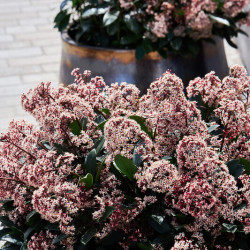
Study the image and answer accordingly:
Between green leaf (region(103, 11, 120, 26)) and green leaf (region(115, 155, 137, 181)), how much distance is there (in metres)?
1.60

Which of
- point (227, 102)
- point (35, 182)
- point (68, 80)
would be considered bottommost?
point (68, 80)

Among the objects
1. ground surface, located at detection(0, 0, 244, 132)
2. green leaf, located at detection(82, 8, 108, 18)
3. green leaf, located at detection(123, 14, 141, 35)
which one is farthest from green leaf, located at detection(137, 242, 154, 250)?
ground surface, located at detection(0, 0, 244, 132)

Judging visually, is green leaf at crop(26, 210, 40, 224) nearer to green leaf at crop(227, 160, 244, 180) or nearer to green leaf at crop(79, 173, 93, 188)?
green leaf at crop(79, 173, 93, 188)

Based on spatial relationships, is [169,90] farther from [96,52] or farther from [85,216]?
[96,52]

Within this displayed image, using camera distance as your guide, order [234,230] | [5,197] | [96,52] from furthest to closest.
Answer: [96,52] → [5,197] → [234,230]

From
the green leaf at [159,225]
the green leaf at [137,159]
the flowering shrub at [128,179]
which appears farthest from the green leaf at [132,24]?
the green leaf at [159,225]

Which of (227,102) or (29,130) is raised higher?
(227,102)

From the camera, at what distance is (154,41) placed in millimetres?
2477

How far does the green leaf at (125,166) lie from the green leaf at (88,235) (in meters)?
0.13

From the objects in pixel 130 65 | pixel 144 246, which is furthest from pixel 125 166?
pixel 130 65

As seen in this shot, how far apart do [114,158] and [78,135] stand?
194 mm

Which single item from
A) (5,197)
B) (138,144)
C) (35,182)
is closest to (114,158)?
(138,144)

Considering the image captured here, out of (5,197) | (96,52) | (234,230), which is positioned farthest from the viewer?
(96,52)

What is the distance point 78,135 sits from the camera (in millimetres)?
1161
